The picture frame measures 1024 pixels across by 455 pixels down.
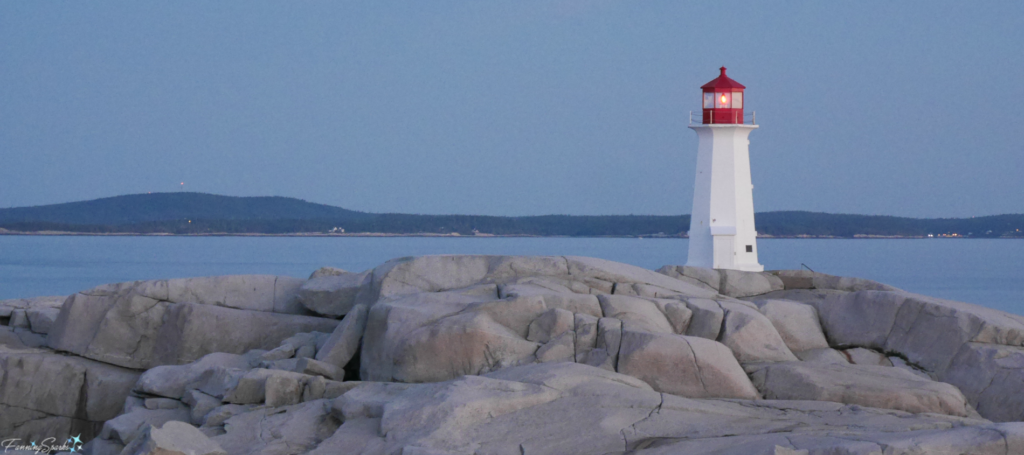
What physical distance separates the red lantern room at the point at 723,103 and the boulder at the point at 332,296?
47.4 ft

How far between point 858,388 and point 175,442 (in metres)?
7.18

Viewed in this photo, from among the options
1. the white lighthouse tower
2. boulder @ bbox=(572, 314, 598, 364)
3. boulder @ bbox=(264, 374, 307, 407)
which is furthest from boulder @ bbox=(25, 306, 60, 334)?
the white lighthouse tower

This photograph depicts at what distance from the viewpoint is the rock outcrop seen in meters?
8.68

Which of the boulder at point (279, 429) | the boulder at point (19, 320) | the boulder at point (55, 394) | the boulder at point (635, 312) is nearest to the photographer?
the boulder at point (279, 429)

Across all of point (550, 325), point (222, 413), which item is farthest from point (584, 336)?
point (222, 413)

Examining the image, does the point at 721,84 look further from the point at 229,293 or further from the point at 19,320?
the point at 19,320

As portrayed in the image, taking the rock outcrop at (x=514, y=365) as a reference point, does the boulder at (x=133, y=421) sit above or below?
below

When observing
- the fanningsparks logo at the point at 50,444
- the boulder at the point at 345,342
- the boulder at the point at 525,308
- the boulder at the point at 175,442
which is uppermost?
the boulder at the point at 525,308

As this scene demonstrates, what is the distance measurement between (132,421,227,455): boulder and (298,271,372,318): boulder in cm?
561

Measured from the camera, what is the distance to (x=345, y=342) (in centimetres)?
1246

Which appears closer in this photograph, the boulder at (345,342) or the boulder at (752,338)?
the boulder at (752,338)

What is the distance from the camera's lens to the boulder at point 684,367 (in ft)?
34.5

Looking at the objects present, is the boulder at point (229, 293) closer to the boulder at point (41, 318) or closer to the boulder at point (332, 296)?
the boulder at point (332, 296)

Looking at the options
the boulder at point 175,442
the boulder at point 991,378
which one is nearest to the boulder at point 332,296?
the boulder at point 175,442
